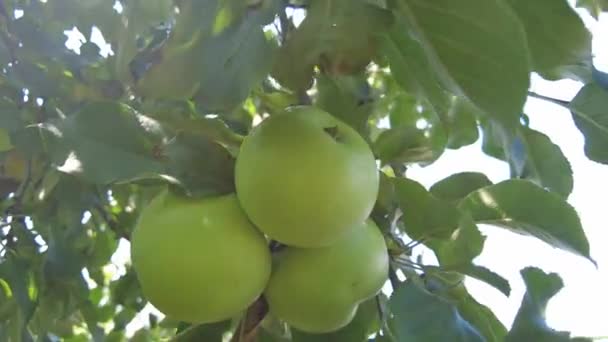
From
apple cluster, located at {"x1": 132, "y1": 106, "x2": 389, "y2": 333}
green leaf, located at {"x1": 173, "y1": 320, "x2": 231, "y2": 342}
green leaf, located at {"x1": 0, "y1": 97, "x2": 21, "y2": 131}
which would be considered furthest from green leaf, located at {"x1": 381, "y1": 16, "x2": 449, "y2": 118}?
green leaf, located at {"x1": 0, "y1": 97, "x2": 21, "y2": 131}

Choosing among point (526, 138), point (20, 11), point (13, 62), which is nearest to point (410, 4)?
point (526, 138)

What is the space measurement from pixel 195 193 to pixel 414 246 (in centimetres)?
29

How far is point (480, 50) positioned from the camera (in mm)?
660

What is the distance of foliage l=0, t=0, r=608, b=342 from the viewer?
2.25 feet

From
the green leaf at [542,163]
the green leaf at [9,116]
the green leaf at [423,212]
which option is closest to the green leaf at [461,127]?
the green leaf at [542,163]

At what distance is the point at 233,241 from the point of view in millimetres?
747

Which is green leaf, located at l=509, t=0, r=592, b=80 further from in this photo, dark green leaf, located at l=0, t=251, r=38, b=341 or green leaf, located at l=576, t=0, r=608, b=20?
dark green leaf, located at l=0, t=251, r=38, b=341

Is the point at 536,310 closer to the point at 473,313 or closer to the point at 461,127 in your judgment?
the point at 473,313

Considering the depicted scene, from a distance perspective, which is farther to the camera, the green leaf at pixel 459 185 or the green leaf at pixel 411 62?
the green leaf at pixel 459 185

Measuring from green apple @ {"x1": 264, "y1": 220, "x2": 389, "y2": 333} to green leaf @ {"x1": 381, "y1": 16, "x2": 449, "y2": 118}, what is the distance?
0.16 meters

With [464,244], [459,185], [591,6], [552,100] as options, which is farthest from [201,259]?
[591,6]

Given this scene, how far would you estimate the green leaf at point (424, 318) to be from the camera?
30.3 inches

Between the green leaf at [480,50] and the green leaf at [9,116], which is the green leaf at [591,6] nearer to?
the green leaf at [480,50]

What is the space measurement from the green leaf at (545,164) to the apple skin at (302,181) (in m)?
0.34
